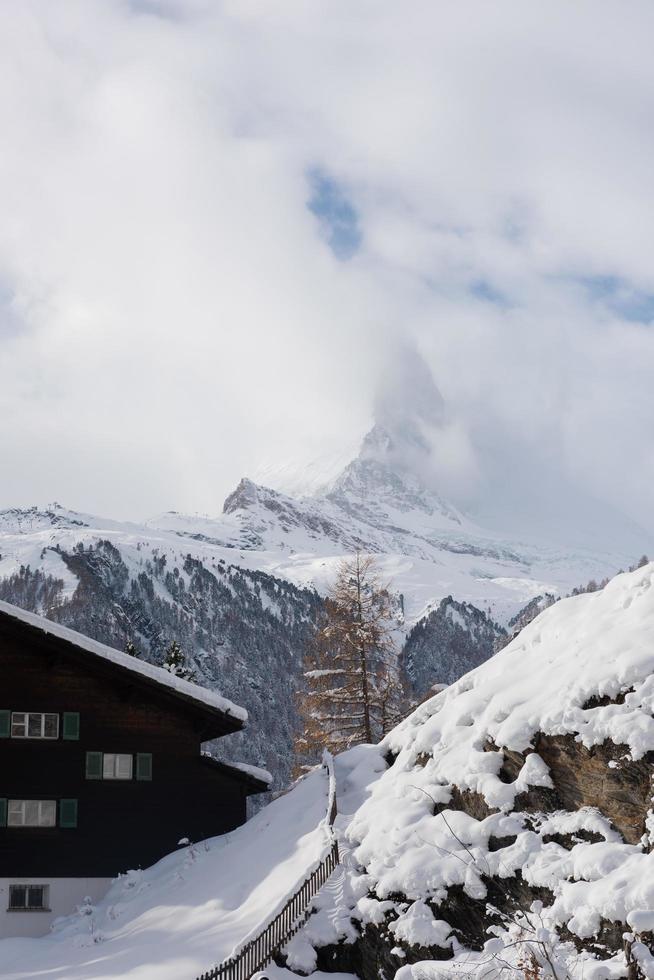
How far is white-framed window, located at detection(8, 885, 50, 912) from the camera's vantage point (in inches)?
1225

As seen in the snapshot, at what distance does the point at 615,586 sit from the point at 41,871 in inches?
757

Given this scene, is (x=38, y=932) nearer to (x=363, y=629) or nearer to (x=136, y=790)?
(x=136, y=790)

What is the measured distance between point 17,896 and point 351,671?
1363 cm

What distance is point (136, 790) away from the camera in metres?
32.6

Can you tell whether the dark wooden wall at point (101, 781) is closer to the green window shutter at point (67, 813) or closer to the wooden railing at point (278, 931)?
the green window shutter at point (67, 813)

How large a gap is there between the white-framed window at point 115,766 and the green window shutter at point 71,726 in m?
1.11

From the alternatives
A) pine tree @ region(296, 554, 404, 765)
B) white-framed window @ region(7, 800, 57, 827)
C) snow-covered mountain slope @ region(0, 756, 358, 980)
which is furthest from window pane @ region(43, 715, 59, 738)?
pine tree @ region(296, 554, 404, 765)

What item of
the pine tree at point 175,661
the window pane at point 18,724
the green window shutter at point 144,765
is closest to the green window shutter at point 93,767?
the green window shutter at point 144,765

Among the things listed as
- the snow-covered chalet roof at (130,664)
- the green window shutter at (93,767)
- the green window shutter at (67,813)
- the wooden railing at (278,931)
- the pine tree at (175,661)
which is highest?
the pine tree at (175,661)

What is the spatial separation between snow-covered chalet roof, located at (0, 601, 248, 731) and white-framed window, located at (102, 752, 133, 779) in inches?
103

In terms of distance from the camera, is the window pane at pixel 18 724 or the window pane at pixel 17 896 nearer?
the window pane at pixel 17 896

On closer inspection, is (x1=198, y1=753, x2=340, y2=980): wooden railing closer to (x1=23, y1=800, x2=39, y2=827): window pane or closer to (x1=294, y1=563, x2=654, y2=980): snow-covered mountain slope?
(x1=294, y1=563, x2=654, y2=980): snow-covered mountain slope

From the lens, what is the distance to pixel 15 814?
105 feet

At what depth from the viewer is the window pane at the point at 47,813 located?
31.9 m
